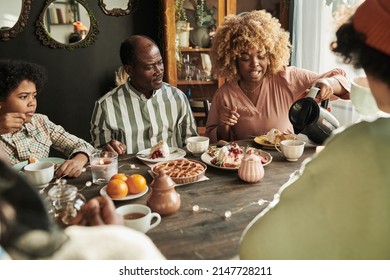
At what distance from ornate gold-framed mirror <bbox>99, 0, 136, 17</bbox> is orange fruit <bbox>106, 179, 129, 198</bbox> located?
2.52 metres

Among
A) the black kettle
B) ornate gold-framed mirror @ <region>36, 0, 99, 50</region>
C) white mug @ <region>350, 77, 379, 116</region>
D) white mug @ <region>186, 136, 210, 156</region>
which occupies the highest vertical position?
ornate gold-framed mirror @ <region>36, 0, 99, 50</region>

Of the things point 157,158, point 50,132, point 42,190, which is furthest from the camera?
point 50,132

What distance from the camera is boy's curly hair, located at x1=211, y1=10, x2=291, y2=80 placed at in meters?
2.22

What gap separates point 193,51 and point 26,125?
1902 millimetres

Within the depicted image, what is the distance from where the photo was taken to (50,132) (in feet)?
6.57

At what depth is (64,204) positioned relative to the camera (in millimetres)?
1160

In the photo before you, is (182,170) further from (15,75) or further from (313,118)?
(15,75)

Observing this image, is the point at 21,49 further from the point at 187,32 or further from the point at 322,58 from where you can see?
the point at 322,58

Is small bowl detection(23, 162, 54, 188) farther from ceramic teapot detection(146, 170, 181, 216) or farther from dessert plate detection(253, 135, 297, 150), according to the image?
dessert plate detection(253, 135, 297, 150)

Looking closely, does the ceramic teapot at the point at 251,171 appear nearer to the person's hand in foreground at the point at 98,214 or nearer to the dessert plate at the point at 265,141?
the dessert plate at the point at 265,141

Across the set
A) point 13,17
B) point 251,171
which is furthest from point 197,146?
point 13,17

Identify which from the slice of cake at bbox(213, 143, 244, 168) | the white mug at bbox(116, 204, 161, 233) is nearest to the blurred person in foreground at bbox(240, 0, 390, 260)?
the white mug at bbox(116, 204, 161, 233)
